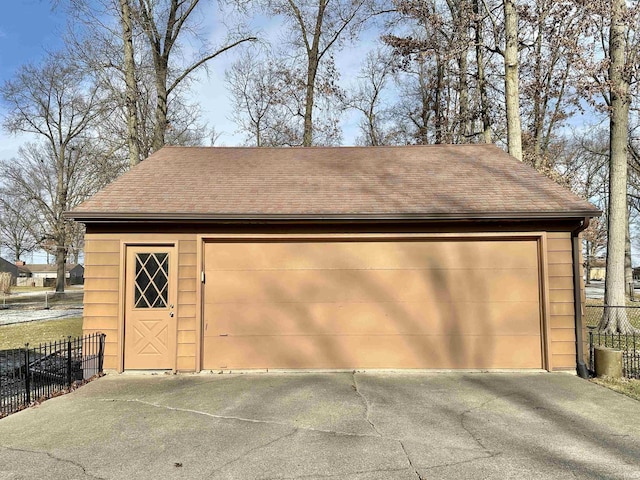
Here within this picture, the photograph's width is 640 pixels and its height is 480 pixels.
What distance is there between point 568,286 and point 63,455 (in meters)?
7.26

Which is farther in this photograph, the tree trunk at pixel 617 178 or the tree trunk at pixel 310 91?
the tree trunk at pixel 310 91

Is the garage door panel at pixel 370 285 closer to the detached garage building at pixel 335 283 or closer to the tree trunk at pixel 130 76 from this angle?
the detached garage building at pixel 335 283

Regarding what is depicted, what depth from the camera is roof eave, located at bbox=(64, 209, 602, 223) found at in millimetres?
6586

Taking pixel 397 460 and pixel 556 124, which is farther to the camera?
pixel 556 124

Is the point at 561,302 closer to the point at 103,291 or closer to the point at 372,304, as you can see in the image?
the point at 372,304

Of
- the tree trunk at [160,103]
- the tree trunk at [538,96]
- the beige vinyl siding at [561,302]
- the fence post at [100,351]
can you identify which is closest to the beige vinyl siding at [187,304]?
the fence post at [100,351]

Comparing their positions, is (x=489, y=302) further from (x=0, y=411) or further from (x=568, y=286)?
(x=0, y=411)

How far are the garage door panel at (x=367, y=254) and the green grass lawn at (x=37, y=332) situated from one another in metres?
6.98

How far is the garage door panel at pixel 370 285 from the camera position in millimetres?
6910

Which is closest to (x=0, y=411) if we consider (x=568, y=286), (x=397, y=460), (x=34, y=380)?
(x=34, y=380)

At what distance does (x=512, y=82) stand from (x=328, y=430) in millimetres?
10503

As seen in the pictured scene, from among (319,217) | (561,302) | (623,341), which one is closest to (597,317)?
(623,341)

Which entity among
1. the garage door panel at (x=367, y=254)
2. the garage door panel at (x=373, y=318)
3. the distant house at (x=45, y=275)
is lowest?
the distant house at (x=45, y=275)

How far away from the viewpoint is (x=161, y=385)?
19.9 feet
